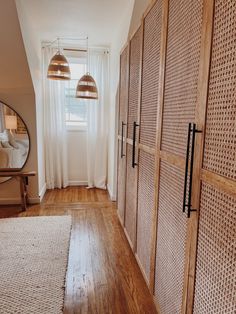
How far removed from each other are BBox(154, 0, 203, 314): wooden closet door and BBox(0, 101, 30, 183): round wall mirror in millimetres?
2745

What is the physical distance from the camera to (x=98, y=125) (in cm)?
470

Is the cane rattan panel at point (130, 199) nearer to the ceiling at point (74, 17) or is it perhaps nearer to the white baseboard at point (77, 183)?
the ceiling at point (74, 17)

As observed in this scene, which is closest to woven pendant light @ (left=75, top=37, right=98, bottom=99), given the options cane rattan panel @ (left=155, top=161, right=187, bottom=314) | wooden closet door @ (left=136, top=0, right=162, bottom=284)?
wooden closet door @ (left=136, top=0, right=162, bottom=284)

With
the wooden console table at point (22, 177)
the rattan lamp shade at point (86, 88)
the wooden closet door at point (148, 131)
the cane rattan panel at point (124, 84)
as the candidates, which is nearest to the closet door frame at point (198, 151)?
the wooden closet door at point (148, 131)

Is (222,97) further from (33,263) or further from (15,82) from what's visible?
(15,82)

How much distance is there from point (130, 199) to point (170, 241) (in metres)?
1.17

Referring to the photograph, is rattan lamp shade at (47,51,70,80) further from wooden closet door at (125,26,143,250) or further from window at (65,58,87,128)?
window at (65,58,87,128)

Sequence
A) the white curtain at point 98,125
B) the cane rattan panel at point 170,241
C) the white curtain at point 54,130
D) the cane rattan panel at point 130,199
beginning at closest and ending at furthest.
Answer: the cane rattan panel at point 170,241
the cane rattan panel at point 130,199
the white curtain at point 54,130
the white curtain at point 98,125

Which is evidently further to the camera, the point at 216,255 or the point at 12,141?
the point at 12,141

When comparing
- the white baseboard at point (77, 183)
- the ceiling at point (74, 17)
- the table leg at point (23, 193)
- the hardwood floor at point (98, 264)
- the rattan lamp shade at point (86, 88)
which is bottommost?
the hardwood floor at point (98, 264)

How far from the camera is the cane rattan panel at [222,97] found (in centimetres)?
90

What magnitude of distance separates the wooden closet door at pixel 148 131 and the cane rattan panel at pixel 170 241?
21cm

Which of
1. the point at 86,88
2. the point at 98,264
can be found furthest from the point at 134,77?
the point at 98,264

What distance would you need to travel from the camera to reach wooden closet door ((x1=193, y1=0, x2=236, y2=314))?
2.96 ft
